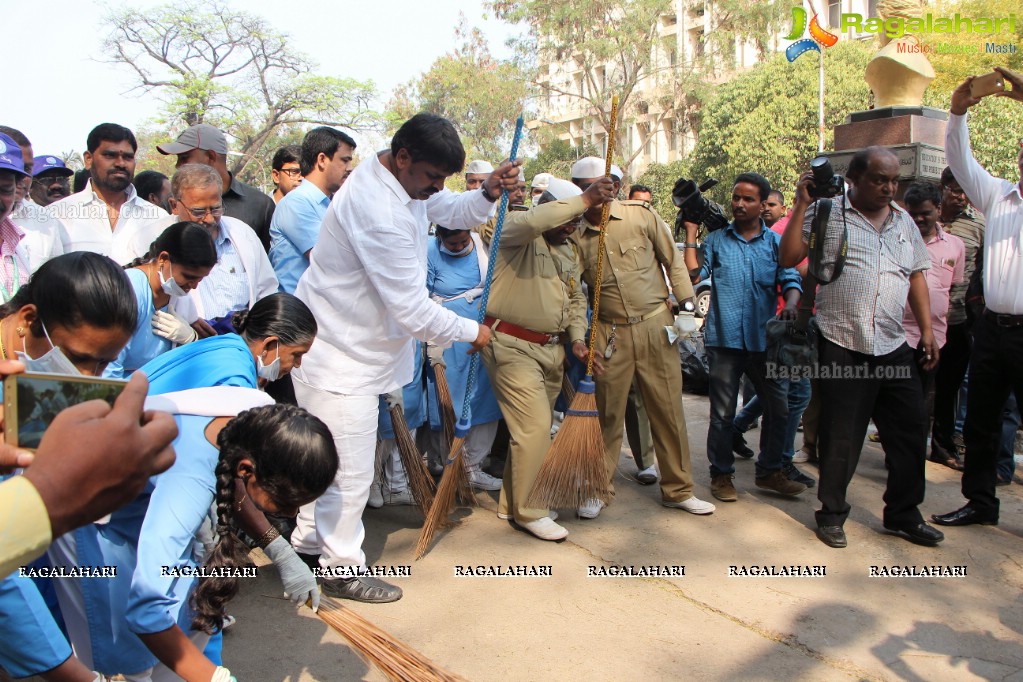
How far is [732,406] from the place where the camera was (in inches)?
191

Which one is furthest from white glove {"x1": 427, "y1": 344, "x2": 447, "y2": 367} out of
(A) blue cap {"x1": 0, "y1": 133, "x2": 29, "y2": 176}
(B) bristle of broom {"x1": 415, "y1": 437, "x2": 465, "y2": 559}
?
(A) blue cap {"x1": 0, "y1": 133, "x2": 29, "y2": 176}

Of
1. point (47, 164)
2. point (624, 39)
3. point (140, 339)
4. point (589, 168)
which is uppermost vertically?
point (624, 39)

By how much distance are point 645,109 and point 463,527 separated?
112 ft

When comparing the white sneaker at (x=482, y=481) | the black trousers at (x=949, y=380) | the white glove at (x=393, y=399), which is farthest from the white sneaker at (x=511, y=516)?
the black trousers at (x=949, y=380)

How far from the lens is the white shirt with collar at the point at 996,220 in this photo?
4121 millimetres

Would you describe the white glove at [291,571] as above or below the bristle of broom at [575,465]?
above

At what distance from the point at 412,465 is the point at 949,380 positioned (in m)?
3.61

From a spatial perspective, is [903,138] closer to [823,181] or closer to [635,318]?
[823,181]

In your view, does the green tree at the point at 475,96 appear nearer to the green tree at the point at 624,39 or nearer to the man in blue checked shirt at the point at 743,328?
the green tree at the point at 624,39

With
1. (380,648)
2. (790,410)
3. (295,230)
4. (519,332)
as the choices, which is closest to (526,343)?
(519,332)

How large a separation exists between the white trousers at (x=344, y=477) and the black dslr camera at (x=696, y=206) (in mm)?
2397

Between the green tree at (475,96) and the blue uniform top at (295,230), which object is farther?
the green tree at (475,96)

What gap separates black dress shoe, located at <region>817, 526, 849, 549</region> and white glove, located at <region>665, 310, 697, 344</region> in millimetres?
1207

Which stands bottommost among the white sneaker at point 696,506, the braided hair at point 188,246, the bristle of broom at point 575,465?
the white sneaker at point 696,506
